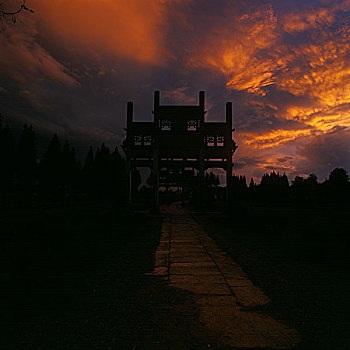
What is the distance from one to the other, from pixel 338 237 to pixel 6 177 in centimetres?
5652

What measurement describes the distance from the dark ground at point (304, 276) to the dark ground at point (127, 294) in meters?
0.02

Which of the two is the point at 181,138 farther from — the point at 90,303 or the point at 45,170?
the point at 45,170

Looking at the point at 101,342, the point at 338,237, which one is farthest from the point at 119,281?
the point at 338,237

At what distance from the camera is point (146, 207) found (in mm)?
25797

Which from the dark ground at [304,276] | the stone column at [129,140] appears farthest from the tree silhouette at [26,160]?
the dark ground at [304,276]

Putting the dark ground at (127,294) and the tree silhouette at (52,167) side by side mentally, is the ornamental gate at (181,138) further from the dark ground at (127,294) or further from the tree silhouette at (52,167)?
the tree silhouette at (52,167)

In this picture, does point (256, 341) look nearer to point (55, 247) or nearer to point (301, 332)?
point (301, 332)

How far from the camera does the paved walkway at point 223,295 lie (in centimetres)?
303

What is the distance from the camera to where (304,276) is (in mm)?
5547

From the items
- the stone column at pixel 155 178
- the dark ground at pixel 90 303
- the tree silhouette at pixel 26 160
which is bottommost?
the dark ground at pixel 90 303

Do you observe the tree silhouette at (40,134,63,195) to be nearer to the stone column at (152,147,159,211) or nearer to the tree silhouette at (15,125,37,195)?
the tree silhouette at (15,125,37,195)

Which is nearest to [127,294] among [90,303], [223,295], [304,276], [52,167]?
[90,303]

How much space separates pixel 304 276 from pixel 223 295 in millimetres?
2291

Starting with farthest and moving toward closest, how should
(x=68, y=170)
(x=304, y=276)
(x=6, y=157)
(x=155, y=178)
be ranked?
(x=68, y=170)
(x=6, y=157)
(x=155, y=178)
(x=304, y=276)
